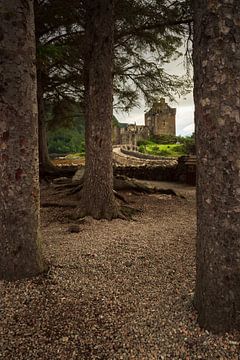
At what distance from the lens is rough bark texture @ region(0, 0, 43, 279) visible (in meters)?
3.24

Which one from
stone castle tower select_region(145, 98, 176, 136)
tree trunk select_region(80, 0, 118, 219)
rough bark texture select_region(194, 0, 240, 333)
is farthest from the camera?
stone castle tower select_region(145, 98, 176, 136)

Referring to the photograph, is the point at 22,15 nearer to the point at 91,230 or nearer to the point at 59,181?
the point at 91,230

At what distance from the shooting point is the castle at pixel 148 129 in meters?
47.1

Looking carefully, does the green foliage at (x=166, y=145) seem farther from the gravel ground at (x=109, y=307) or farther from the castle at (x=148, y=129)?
the gravel ground at (x=109, y=307)

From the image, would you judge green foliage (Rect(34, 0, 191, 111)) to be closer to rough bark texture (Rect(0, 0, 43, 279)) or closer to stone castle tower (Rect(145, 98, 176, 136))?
rough bark texture (Rect(0, 0, 43, 279))

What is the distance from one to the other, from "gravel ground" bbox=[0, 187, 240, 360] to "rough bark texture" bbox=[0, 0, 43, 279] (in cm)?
38

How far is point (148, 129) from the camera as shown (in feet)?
151

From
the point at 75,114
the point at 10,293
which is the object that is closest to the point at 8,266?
the point at 10,293

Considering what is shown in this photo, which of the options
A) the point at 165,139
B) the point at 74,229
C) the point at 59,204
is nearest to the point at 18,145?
the point at 74,229

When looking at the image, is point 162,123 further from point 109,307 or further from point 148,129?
point 109,307

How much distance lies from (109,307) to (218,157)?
1.88 meters

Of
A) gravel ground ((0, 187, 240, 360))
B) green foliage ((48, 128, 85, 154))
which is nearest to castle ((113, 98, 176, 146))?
green foliage ((48, 128, 85, 154))

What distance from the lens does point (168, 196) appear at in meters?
9.98

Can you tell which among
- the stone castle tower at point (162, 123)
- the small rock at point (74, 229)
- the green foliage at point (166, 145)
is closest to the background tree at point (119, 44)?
the small rock at point (74, 229)
